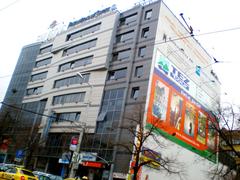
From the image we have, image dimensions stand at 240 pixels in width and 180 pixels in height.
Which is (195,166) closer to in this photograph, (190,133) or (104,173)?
(190,133)

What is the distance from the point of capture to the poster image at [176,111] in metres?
46.3

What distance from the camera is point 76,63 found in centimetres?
5312

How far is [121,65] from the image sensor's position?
4606cm

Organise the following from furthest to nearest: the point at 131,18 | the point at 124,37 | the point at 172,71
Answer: the point at 131,18
the point at 124,37
the point at 172,71

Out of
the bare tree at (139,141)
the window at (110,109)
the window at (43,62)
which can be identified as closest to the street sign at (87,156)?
the window at (110,109)

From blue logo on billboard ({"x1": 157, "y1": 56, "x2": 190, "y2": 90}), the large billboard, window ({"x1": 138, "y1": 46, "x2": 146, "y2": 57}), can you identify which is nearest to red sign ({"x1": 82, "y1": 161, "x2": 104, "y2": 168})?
the large billboard

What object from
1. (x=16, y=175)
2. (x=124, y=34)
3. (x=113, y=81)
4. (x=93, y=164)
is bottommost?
(x=16, y=175)

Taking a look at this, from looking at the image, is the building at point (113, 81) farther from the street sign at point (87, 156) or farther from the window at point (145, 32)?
the street sign at point (87, 156)

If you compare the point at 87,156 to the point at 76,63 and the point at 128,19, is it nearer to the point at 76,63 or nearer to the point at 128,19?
the point at 76,63

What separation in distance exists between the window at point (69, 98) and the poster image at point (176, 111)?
1358 cm

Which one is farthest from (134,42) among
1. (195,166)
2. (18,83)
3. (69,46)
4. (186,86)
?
(18,83)

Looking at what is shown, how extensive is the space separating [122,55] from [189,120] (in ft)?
50.0

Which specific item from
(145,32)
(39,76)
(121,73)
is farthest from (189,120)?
(39,76)

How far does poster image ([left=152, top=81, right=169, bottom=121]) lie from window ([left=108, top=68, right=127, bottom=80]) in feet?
17.1
